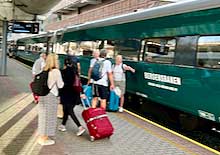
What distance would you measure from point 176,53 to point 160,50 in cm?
96

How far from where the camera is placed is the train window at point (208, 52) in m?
7.86

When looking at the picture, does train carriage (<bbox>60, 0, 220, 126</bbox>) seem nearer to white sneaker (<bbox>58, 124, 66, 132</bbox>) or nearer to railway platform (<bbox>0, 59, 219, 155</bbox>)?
railway platform (<bbox>0, 59, 219, 155</bbox>)

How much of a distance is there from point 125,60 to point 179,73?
3.66 m

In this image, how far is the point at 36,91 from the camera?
275 inches

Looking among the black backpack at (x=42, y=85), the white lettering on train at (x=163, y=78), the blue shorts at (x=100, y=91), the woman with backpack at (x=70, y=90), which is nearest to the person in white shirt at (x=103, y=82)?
the blue shorts at (x=100, y=91)

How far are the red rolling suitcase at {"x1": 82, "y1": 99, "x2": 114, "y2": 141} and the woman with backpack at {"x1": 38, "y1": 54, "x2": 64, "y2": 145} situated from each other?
2.18 ft

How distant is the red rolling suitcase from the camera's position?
7.39 metres

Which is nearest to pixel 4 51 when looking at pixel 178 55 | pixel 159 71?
pixel 159 71

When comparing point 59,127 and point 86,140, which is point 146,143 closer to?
point 86,140

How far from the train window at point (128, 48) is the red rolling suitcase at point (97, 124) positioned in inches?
173

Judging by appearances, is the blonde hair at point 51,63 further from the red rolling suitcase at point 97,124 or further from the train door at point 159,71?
the train door at point 159,71

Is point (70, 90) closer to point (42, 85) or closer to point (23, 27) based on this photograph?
point (42, 85)

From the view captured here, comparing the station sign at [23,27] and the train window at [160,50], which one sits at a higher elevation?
the station sign at [23,27]

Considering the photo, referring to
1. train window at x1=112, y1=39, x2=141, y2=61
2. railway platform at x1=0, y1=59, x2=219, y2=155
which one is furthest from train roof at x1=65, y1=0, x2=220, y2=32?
railway platform at x1=0, y1=59, x2=219, y2=155
